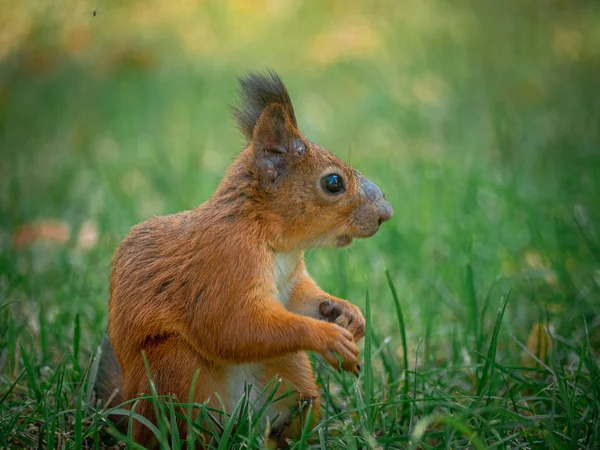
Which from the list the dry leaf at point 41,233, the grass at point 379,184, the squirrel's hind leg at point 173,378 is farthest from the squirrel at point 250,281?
the dry leaf at point 41,233

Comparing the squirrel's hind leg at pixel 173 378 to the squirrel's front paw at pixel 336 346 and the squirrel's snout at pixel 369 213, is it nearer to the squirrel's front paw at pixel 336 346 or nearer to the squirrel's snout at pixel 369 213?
the squirrel's front paw at pixel 336 346

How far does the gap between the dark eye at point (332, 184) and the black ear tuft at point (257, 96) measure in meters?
0.19

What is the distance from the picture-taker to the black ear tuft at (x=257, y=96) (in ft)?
7.57

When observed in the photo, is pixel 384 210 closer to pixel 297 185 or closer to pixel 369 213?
pixel 369 213

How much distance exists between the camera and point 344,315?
233cm

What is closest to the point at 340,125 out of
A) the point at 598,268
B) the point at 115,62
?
the point at 115,62

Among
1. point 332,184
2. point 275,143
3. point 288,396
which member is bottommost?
point 288,396

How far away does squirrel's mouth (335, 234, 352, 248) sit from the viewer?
235cm

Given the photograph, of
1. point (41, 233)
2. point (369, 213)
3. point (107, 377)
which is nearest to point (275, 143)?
point (369, 213)

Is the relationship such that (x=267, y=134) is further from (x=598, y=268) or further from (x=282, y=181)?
(x=598, y=268)

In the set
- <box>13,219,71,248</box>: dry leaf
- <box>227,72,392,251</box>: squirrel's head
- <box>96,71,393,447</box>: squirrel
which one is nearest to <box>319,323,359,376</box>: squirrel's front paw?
<box>96,71,393,447</box>: squirrel

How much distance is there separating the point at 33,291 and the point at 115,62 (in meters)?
3.92

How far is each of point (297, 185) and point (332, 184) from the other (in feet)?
0.35

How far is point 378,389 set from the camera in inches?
106
